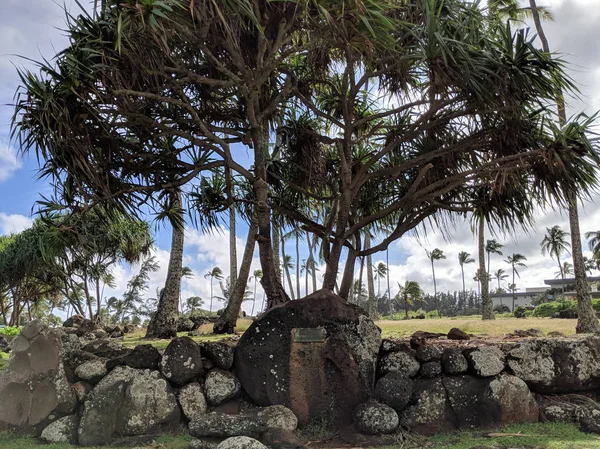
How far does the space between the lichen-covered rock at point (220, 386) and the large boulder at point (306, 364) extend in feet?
0.34

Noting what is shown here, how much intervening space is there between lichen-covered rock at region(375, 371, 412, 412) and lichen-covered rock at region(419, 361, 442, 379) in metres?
0.26

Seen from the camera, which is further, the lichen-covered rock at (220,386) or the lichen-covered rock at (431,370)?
the lichen-covered rock at (431,370)

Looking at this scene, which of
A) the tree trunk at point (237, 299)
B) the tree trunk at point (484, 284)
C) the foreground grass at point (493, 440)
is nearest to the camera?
the foreground grass at point (493, 440)

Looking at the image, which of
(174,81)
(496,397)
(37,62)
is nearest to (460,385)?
(496,397)

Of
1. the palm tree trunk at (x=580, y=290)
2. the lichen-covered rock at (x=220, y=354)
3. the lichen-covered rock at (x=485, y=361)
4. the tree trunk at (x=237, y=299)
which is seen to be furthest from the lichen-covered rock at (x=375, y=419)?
the palm tree trunk at (x=580, y=290)

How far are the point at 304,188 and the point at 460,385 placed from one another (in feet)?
13.5

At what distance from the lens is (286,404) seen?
5473 mm

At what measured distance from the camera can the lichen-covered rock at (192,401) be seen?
5379 mm

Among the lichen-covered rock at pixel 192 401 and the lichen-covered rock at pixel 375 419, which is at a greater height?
the lichen-covered rock at pixel 192 401

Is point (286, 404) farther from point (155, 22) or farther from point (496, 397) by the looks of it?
point (155, 22)

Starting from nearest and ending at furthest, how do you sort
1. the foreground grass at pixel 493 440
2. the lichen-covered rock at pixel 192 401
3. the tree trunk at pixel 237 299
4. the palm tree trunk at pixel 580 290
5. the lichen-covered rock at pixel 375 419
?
1. the foreground grass at pixel 493 440
2. the lichen-covered rock at pixel 375 419
3. the lichen-covered rock at pixel 192 401
4. the tree trunk at pixel 237 299
5. the palm tree trunk at pixel 580 290

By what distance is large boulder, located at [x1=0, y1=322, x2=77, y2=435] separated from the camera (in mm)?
5141

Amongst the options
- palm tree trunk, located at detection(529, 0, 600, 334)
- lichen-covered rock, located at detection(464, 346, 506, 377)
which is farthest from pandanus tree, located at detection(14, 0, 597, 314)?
palm tree trunk, located at detection(529, 0, 600, 334)

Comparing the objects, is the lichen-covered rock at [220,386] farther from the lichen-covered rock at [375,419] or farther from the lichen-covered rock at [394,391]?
the lichen-covered rock at [394,391]
